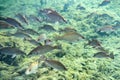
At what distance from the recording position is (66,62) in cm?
664

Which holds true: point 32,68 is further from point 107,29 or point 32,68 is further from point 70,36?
point 107,29

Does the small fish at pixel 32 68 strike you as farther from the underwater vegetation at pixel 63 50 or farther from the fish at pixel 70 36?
the fish at pixel 70 36

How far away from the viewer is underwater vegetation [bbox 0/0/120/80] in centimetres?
585

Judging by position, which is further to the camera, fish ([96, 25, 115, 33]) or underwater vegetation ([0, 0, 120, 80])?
fish ([96, 25, 115, 33])

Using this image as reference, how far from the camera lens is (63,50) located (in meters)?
7.47

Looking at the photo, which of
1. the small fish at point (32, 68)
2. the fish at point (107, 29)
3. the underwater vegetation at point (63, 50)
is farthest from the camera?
the fish at point (107, 29)

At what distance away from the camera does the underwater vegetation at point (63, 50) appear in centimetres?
585

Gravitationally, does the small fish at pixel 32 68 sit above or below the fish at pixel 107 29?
above

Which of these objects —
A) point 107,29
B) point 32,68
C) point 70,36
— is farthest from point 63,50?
point 107,29

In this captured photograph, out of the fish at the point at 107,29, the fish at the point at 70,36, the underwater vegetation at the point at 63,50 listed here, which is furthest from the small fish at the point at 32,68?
the fish at the point at 107,29

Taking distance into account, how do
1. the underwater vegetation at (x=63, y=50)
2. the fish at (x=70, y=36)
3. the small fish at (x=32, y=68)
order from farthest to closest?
the fish at (x=70, y=36)
the underwater vegetation at (x=63, y=50)
the small fish at (x=32, y=68)

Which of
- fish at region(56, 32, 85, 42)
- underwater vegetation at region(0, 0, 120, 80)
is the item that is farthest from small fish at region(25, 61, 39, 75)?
fish at region(56, 32, 85, 42)

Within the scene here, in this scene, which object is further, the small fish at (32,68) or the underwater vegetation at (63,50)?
the underwater vegetation at (63,50)

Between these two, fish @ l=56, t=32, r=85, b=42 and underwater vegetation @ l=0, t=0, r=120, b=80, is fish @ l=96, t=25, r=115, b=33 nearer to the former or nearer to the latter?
underwater vegetation @ l=0, t=0, r=120, b=80
